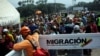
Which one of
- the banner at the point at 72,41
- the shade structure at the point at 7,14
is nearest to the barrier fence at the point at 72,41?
the banner at the point at 72,41

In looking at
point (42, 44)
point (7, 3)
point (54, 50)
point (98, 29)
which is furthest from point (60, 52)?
point (98, 29)

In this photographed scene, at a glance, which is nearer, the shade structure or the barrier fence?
the shade structure

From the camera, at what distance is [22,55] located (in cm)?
909

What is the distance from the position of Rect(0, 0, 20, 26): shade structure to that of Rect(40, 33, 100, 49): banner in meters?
1.22

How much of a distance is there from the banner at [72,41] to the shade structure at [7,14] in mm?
1219

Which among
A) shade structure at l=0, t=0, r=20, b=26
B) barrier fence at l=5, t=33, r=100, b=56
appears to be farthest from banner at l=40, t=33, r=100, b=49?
shade structure at l=0, t=0, r=20, b=26

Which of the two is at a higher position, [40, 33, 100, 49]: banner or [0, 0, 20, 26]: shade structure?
[0, 0, 20, 26]: shade structure

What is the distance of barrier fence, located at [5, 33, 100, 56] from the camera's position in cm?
1106

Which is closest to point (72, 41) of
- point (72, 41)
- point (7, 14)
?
point (72, 41)

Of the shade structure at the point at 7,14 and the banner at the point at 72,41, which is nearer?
the shade structure at the point at 7,14

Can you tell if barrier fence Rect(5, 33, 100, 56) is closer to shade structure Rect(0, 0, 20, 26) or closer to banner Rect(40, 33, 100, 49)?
banner Rect(40, 33, 100, 49)

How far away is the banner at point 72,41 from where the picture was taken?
1106cm

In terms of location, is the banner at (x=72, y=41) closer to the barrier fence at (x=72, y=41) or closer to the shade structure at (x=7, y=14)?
the barrier fence at (x=72, y=41)

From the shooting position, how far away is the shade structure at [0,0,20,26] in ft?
35.7
